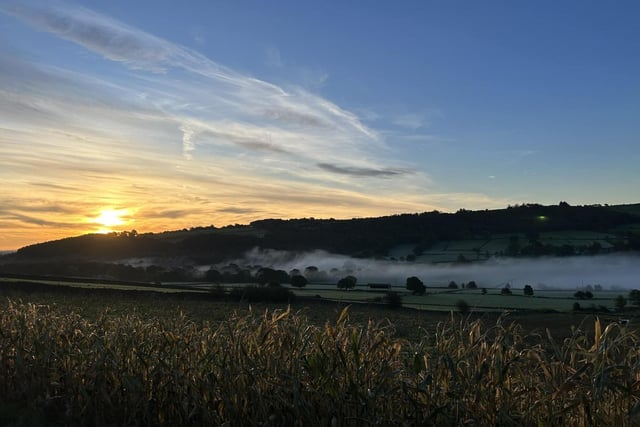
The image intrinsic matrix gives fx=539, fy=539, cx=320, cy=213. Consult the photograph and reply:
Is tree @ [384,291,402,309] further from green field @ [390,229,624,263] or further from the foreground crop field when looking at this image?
the foreground crop field

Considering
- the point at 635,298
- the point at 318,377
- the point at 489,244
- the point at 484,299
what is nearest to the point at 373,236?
the point at 489,244

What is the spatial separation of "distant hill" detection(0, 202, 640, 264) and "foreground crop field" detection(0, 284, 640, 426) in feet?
317

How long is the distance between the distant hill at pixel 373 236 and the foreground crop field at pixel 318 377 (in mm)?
96708

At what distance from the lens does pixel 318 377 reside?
23.3 feet

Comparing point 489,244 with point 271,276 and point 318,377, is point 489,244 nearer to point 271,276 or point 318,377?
point 271,276

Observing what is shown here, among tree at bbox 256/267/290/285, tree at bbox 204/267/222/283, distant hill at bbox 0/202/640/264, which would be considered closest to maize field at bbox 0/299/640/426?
tree at bbox 256/267/290/285

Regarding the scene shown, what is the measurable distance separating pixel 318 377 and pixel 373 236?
350 ft

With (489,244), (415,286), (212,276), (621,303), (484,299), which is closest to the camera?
(621,303)

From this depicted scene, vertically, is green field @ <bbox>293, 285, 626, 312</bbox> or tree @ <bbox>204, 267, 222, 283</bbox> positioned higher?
tree @ <bbox>204, 267, 222, 283</bbox>

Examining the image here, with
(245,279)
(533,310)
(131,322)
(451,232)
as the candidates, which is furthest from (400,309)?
(451,232)

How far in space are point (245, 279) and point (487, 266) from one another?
41.0 m

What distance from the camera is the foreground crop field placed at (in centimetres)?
608

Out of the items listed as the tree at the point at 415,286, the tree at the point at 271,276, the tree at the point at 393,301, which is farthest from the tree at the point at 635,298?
the tree at the point at 271,276

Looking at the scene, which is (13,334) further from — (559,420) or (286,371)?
(559,420)
